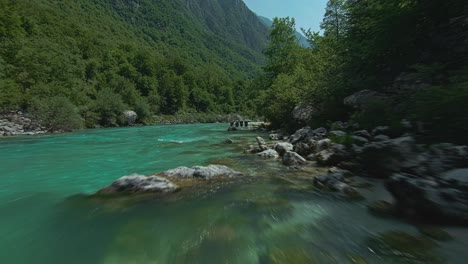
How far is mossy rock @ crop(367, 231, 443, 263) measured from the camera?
3.09 m

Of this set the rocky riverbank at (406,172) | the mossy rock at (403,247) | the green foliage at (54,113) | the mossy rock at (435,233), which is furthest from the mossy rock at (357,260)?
the green foliage at (54,113)

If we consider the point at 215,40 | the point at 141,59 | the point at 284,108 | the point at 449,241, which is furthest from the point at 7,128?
the point at 215,40

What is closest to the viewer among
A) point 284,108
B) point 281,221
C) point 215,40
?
point 281,221

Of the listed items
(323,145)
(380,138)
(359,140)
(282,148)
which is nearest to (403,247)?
(380,138)

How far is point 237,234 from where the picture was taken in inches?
159

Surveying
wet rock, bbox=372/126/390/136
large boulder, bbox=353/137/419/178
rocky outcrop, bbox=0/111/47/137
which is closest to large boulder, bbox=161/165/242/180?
large boulder, bbox=353/137/419/178

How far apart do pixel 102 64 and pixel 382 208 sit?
7825 centimetres

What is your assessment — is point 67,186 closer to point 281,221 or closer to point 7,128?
point 281,221

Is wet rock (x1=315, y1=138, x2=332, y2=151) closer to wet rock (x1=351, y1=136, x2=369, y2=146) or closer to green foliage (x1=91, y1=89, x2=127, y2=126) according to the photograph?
wet rock (x1=351, y1=136, x2=369, y2=146)

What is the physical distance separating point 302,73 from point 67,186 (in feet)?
69.1

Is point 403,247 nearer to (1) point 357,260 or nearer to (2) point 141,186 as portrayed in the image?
(1) point 357,260

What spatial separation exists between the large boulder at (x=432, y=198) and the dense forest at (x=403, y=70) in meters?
1.95

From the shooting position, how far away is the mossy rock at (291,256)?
325 cm

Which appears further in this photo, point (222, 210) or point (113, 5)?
point (113, 5)
